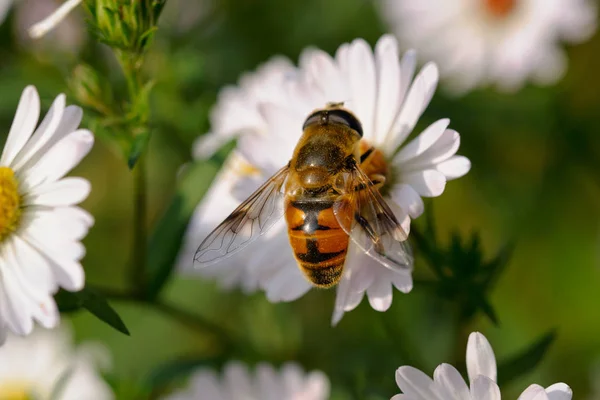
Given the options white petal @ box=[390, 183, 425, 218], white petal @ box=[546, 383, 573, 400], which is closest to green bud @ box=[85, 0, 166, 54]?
white petal @ box=[390, 183, 425, 218]

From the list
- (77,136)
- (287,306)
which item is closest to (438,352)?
(287,306)

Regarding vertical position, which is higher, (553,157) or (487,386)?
(487,386)

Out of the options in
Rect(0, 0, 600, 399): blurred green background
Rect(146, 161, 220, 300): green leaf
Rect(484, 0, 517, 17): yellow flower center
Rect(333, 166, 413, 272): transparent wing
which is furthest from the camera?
Rect(484, 0, 517, 17): yellow flower center

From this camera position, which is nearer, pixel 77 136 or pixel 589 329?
pixel 77 136

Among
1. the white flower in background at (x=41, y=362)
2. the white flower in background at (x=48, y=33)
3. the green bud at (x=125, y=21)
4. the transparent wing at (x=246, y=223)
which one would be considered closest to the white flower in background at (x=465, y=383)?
the transparent wing at (x=246, y=223)

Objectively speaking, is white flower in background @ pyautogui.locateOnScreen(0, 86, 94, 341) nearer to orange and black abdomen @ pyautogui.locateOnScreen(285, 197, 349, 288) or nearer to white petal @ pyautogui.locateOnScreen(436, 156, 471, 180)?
orange and black abdomen @ pyautogui.locateOnScreen(285, 197, 349, 288)

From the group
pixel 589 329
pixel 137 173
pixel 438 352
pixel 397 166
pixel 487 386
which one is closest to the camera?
pixel 487 386

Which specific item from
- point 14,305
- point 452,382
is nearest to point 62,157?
point 14,305

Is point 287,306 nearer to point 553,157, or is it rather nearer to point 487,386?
point 553,157

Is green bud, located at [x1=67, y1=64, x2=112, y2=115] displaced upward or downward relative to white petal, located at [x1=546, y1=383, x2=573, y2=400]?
upward
